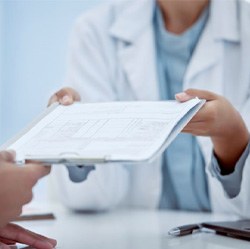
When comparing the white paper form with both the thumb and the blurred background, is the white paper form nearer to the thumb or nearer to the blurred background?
the thumb

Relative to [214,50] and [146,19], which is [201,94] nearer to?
[214,50]

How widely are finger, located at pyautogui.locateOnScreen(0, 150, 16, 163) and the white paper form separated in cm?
1

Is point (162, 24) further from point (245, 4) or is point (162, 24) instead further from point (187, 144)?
point (187, 144)

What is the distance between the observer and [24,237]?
630 mm

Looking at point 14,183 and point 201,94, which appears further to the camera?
point 201,94

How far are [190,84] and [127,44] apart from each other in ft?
0.66

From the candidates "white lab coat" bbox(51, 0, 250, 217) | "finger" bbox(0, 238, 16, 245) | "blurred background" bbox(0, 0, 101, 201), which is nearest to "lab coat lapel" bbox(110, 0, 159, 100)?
"white lab coat" bbox(51, 0, 250, 217)

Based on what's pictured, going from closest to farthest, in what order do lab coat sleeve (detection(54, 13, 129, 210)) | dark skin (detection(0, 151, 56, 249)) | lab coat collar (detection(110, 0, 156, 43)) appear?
dark skin (detection(0, 151, 56, 249)) → lab coat sleeve (detection(54, 13, 129, 210)) → lab coat collar (detection(110, 0, 156, 43))

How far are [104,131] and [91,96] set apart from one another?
0.50 m

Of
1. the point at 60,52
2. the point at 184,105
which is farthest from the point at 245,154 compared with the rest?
the point at 60,52

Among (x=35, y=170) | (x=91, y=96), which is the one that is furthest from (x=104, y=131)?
(x=91, y=96)

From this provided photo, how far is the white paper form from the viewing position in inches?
21.0

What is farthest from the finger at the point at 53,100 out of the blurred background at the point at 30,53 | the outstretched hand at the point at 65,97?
the blurred background at the point at 30,53

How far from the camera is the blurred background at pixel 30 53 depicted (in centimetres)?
192
